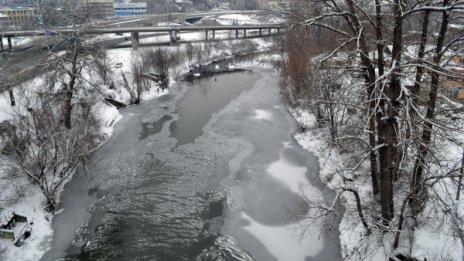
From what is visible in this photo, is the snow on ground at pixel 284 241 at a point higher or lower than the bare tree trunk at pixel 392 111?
lower

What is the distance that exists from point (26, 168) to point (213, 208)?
908cm

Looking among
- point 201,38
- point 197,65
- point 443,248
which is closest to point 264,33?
point 201,38

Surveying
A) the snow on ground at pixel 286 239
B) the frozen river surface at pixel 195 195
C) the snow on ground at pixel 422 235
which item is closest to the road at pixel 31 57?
the frozen river surface at pixel 195 195

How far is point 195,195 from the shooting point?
1952cm

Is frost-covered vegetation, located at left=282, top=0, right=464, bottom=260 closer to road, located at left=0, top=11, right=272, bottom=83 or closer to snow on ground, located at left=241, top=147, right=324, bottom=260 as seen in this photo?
snow on ground, located at left=241, top=147, right=324, bottom=260

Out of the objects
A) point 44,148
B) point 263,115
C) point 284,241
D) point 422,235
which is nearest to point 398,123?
point 422,235

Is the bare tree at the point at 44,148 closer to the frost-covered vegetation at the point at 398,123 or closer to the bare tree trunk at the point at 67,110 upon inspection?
the bare tree trunk at the point at 67,110

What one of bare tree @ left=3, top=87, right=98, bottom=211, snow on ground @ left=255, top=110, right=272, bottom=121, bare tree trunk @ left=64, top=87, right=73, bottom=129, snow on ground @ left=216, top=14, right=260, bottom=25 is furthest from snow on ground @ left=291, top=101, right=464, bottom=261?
snow on ground @ left=216, top=14, right=260, bottom=25

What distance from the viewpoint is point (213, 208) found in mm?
18516

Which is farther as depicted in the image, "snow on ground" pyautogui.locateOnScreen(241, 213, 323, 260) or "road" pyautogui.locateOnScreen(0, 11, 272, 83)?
"road" pyautogui.locateOnScreen(0, 11, 272, 83)

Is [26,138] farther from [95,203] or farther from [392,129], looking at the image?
[392,129]

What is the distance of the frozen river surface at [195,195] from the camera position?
1571 centimetres

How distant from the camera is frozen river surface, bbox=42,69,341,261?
15711 millimetres

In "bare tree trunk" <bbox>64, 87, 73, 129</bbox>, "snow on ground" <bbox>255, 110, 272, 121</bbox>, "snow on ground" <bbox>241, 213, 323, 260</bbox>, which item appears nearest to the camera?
"snow on ground" <bbox>241, 213, 323, 260</bbox>
